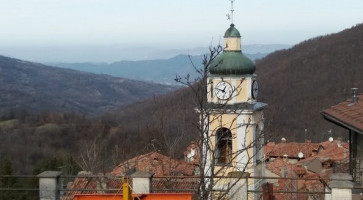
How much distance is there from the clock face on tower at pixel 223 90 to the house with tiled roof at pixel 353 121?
19.6ft

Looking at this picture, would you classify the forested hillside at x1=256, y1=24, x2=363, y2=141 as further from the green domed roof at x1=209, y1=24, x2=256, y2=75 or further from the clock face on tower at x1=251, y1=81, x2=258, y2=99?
the green domed roof at x1=209, y1=24, x2=256, y2=75

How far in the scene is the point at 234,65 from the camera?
68.1 feet

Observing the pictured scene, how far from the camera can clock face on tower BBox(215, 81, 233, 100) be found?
20.1 m

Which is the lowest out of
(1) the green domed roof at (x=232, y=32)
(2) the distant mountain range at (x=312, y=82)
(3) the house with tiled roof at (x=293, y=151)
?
(3) the house with tiled roof at (x=293, y=151)

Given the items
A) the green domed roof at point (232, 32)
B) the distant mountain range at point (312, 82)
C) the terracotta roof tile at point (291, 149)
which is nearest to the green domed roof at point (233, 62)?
the green domed roof at point (232, 32)

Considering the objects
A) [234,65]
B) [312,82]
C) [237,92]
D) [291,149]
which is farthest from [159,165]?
[312,82]

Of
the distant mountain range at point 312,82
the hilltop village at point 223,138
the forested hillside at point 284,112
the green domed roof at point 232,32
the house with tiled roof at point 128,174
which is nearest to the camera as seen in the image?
the hilltop village at point 223,138

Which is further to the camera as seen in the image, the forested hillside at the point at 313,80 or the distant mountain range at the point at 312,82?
the forested hillside at the point at 313,80

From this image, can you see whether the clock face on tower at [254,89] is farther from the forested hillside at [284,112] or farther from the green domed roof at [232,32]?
the forested hillside at [284,112]

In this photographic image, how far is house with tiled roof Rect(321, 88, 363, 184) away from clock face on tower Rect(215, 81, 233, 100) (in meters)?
5.98

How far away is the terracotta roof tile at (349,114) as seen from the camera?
12705 millimetres

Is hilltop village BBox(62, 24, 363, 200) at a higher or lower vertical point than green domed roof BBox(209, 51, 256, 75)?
lower

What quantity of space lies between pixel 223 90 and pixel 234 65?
3.70ft

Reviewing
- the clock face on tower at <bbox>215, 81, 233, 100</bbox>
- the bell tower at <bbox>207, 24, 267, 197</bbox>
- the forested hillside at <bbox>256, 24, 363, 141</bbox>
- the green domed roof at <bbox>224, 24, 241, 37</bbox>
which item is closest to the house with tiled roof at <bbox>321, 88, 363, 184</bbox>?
the bell tower at <bbox>207, 24, 267, 197</bbox>
